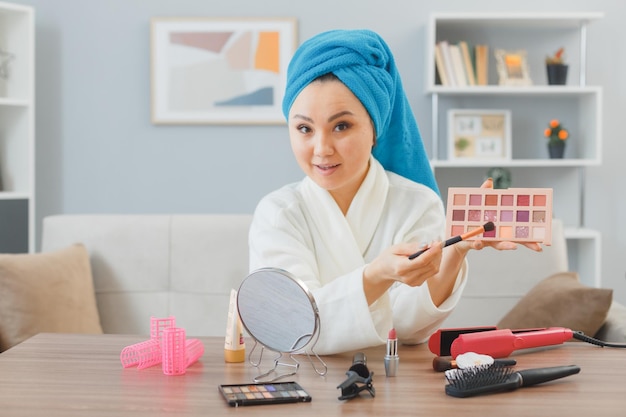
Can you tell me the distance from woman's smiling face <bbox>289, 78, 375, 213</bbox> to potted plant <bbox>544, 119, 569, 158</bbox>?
7.75ft

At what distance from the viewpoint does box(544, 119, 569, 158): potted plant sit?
12.2 ft

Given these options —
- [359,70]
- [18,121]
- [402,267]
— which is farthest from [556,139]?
[402,267]

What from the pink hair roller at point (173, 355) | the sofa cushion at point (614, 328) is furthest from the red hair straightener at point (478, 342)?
the sofa cushion at point (614, 328)

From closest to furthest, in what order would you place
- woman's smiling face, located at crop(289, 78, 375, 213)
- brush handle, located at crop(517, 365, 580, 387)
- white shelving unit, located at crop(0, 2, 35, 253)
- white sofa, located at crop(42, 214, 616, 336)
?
brush handle, located at crop(517, 365, 580, 387) → woman's smiling face, located at crop(289, 78, 375, 213) → white sofa, located at crop(42, 214, 616, 336) → white shelving unit, located at crop(0, 2, 35, 253)

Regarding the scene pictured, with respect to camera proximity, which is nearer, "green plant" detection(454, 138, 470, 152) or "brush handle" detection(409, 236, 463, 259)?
"brush handle" detection(409, 236, 463, 259)

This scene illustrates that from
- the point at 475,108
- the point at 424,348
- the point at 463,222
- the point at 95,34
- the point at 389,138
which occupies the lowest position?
the point at 424,348

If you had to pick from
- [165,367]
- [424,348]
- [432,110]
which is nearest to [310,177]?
[424,348]

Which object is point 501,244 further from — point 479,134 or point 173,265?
point 479,134

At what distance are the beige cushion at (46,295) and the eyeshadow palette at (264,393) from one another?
1319 mm

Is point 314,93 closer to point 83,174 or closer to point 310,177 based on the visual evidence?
point 310,177

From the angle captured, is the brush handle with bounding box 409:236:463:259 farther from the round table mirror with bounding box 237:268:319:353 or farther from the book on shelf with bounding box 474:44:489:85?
the book on shelf with bounding box 474:44:489:85

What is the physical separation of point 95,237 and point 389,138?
1242 millimetres

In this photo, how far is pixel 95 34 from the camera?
3.94 metres

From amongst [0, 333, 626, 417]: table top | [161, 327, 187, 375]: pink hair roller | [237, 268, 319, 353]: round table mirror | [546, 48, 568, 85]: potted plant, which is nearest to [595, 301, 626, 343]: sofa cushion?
[0, 333, 626, 417]: table top
